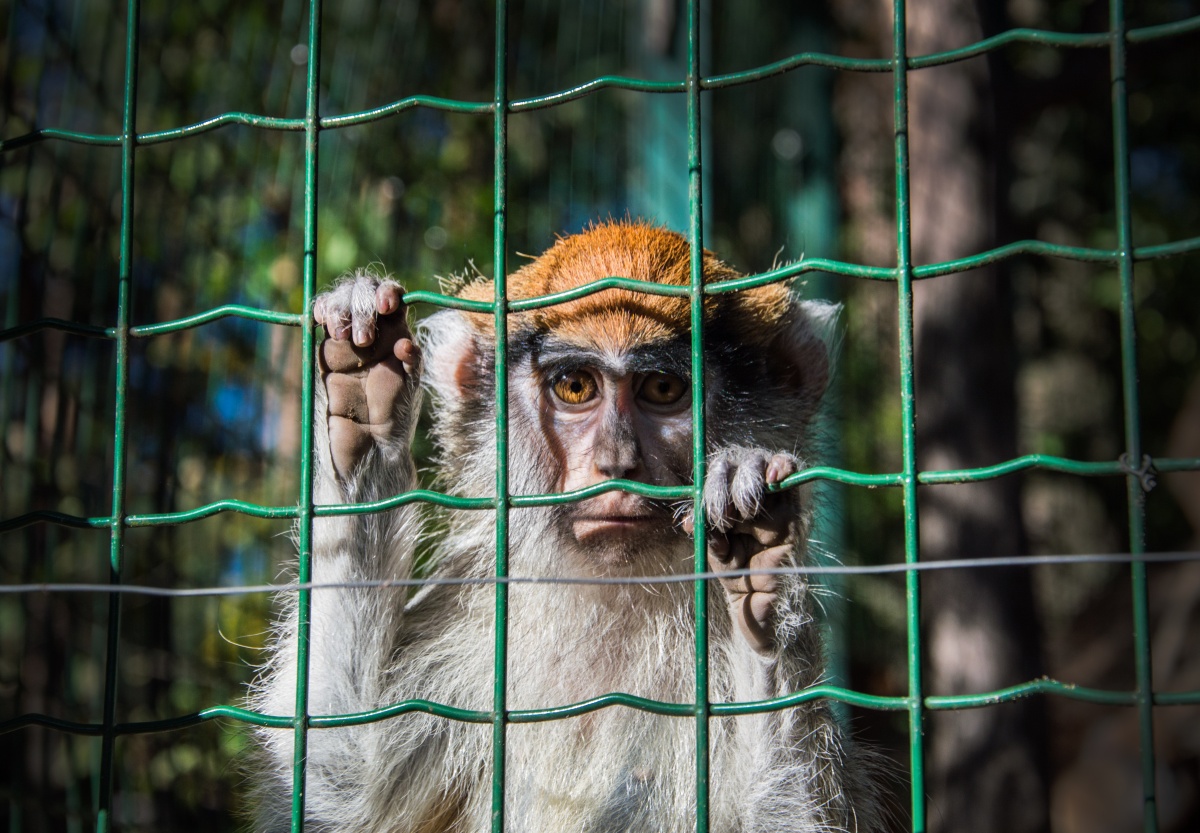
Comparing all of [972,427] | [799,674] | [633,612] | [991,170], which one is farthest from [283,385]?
[991,170]

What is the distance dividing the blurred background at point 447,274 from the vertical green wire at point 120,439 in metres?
0.36

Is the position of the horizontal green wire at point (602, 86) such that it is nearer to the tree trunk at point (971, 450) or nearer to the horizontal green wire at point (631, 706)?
the horizontal green wire at point (631, 706)

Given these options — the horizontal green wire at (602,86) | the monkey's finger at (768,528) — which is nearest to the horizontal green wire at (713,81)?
the horizontal green wire at (602,86)

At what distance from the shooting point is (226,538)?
13.7ft

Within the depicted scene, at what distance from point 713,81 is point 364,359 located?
3.08 feet

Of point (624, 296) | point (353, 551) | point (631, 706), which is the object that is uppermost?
point (624, 296)

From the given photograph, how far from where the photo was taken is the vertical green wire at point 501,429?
183cm

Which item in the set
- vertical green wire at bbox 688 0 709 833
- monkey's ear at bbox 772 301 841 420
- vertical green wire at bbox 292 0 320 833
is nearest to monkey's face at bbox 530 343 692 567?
monkey's ear at bbox 772 301 841 420

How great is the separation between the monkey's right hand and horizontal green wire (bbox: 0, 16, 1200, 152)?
36cm

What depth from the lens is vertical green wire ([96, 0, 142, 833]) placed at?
1898mm

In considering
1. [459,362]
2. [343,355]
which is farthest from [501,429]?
[459,362]

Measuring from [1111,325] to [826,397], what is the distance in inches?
238

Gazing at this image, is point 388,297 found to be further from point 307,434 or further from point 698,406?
point 698,406

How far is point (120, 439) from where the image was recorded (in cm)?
197
